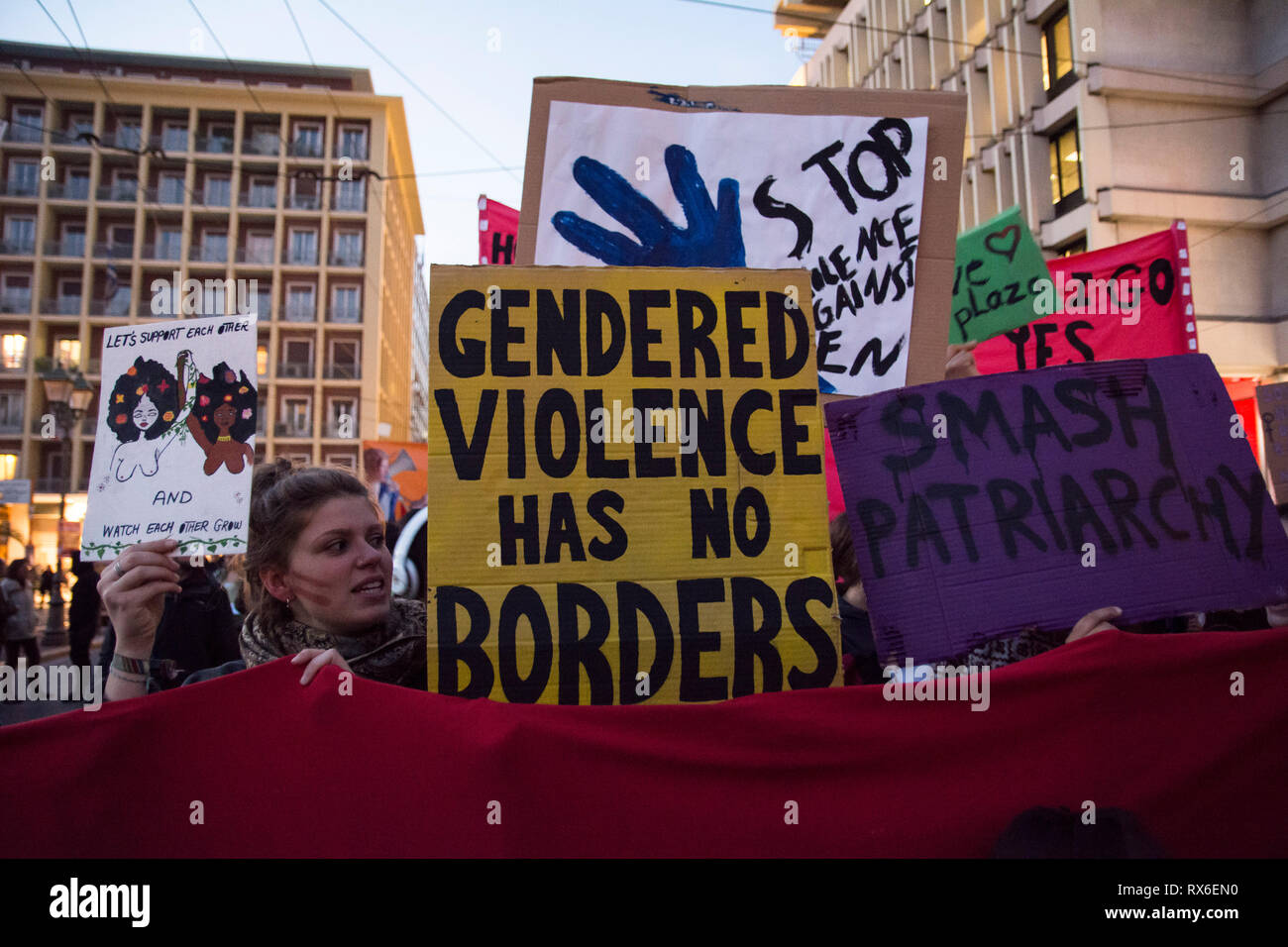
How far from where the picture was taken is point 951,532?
6.50 feet

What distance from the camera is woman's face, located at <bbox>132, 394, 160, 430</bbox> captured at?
6.93 ft

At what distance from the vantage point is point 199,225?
3962 cm

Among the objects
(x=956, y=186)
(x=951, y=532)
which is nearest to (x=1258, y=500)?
(x=951, y=532)

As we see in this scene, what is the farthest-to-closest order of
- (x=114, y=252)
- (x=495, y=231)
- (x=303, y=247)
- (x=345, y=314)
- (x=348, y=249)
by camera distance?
(x=348, y=249) < (x=303, y=247) < (x=345, y=314) < (x=114, y=252) < (x=495, y=231)

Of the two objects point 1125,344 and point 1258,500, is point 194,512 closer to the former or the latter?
point 1258,500

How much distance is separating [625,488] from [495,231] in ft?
10.9

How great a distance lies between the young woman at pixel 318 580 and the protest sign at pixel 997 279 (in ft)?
10.3

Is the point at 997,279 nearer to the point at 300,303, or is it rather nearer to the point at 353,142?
the point at 300,303

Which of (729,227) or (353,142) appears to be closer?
(729,227)

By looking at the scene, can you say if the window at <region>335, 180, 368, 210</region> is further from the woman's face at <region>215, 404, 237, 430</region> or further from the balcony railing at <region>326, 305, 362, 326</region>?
the woman's face at <region>215, 404, 237, 430</region>

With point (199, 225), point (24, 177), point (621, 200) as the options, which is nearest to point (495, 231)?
point (621, 200)

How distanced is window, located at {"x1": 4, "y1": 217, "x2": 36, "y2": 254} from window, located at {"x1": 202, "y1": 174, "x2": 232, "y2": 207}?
732cm

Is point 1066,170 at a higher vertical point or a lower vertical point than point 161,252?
lower

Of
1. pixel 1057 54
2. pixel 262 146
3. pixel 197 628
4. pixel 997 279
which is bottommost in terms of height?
pixel 197 628
